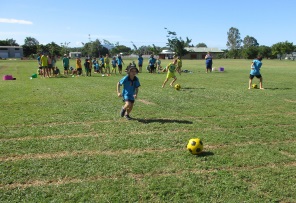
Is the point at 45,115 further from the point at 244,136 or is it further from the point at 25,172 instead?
the point at 244,136

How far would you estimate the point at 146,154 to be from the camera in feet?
18.1

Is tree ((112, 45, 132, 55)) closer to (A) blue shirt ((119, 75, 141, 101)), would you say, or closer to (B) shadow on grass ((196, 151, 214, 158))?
(A) blue shirt ((119, 75, 141, 101))

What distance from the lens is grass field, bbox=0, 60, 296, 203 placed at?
4090 millimetres

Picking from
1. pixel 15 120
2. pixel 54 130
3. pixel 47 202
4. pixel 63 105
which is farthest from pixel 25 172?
pixel 63 105

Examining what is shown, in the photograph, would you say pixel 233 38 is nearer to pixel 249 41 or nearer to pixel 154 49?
pixel 249 41

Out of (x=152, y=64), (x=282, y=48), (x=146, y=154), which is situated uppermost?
(x=282, y=48)

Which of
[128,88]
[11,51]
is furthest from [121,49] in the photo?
[128,88]

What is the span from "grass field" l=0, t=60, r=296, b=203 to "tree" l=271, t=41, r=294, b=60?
90123 mm

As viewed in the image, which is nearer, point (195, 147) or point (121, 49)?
point (195, 147)

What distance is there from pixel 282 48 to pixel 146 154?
9617 cm

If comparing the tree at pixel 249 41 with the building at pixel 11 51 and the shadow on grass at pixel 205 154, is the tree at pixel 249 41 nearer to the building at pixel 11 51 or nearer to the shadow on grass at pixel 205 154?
the building at pixel 11 51

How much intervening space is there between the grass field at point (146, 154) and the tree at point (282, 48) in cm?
9012

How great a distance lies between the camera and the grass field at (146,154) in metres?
4.09

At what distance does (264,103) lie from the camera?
10773 mm
